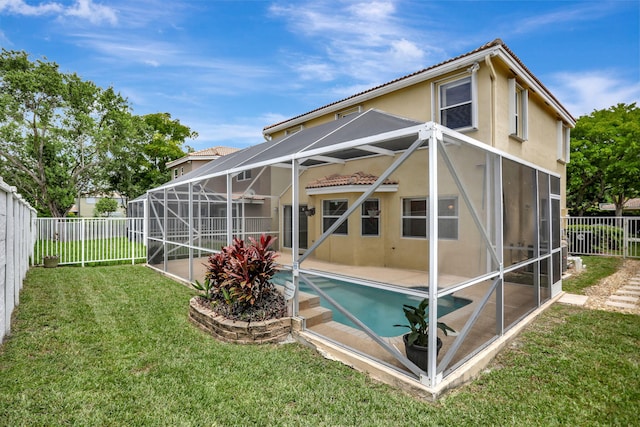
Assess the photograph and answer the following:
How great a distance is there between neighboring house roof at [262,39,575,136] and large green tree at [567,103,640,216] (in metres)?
8.43

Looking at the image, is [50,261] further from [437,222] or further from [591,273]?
[591,273]

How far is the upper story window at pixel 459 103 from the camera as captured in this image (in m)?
9.14

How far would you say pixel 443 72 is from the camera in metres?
9.52

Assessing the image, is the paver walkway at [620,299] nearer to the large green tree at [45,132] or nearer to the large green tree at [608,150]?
the large green tree at [608,150]

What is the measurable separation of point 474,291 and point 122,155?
29200 millimetres

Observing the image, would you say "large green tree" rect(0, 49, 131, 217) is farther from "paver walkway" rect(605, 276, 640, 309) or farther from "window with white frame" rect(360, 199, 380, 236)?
"paver walkway" rect(605, 276, 640, 309)

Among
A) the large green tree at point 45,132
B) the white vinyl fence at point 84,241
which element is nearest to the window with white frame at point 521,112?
the white vinyl fence at point 84,241

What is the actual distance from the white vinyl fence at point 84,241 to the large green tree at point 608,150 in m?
26.5

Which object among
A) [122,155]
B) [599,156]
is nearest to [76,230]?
[122,155]

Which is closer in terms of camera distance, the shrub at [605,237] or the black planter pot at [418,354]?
the black planter pot at [418,354]

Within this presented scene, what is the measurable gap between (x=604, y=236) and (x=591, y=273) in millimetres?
5085

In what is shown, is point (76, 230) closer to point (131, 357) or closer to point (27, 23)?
point (27, 23)

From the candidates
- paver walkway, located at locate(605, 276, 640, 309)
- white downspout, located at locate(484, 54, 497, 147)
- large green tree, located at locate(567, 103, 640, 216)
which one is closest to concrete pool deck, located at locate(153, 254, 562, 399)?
paver walkway, located at locate(605, 276, 640, 309)

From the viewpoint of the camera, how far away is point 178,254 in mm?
9398
